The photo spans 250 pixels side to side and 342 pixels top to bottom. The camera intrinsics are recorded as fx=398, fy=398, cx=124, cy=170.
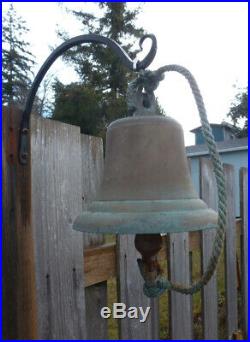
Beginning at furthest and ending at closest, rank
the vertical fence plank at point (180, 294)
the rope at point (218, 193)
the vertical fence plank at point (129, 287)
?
the vertical fence plank at point (180, 294), the vertical fence plank at point (129, 287), the rope at point (218, 193)

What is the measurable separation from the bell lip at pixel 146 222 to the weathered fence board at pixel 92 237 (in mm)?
447

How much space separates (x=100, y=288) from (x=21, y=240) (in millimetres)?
505

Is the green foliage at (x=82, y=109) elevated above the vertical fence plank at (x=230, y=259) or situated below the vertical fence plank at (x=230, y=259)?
above

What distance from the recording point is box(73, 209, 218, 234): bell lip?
37.4 inches

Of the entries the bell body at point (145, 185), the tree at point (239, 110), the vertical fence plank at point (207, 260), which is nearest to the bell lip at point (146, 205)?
the bell body at point (145, 185)

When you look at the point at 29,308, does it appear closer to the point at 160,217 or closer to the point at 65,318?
the point at 65,318

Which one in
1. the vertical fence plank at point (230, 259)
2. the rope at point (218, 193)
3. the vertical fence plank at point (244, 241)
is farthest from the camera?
the vertical fence plank at point (244, 241)

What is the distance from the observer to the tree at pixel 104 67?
12.8m

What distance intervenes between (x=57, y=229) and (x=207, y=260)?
1.21 m

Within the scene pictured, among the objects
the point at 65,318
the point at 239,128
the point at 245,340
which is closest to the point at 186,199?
the point at 65,318

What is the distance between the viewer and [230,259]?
104 inches

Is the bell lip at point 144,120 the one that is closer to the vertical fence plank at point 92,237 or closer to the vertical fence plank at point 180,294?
the vertical fence plank at point 92,237

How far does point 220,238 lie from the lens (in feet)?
2.92

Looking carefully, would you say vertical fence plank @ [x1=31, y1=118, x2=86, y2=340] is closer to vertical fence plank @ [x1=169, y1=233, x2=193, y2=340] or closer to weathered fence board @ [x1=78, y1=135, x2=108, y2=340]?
weathered fence board @ [x1=78, y1=135, x2=108, y2=340]
